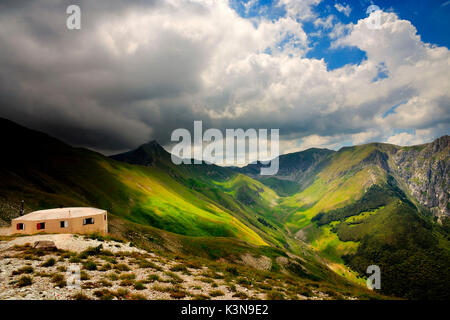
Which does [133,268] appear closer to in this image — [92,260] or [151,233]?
[92,260]

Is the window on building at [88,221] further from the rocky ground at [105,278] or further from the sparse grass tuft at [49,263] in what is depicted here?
the sparse grass tuft at [49,263]

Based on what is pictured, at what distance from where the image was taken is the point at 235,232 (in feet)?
471

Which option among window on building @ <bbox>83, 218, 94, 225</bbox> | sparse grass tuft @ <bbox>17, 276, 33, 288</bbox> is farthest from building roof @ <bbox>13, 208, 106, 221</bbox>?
sparse grass tuft @ <bbox>17, 276, 33, 288</bbox>

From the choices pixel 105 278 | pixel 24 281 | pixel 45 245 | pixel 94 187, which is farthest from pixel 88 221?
pixel 94 187

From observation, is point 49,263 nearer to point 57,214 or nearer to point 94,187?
point 57,214

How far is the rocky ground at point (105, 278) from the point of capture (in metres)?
13.4

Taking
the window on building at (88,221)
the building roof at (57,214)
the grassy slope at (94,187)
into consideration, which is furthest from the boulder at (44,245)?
the grassy slope at (94,187)

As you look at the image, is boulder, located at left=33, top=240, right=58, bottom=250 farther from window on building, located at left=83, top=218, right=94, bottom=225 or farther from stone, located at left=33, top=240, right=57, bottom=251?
window on building, located at left=83, top=218, right=94, bottom=225

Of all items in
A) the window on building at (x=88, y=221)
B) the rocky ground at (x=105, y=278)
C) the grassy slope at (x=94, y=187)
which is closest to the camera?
the rocky ground at (x=105, y=278)

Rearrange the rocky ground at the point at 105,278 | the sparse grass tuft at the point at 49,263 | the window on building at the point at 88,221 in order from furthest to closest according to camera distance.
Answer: the window on building at the point at 88,221 → the sparse grass tuft at the point at 49,263 → the rocky ground at the point at 105,278

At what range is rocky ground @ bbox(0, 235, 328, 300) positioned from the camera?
1344 centimetres

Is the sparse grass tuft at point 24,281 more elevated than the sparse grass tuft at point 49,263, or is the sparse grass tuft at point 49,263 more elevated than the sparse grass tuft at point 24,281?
the sparse grass tuft at point 24,281
